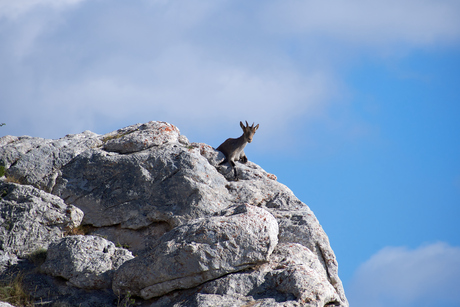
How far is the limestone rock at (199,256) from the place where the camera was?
37.2 ft

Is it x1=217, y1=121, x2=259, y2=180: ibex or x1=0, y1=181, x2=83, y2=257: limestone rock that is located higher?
x1=217, y1=121, x2=259, y2=180: ibex

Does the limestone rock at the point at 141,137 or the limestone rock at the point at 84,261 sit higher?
the limestone rock at the point at 141,137

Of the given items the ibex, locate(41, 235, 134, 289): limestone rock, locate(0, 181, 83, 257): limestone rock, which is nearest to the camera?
locate(41, 235, 134, 289): limestone rock

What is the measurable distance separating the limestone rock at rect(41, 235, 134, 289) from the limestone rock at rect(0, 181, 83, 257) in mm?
1121

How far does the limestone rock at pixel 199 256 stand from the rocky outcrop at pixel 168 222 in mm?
27

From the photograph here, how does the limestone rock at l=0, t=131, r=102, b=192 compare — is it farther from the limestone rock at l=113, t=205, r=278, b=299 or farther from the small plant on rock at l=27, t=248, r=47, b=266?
the limestone rock at l=113, t=205, r=278, b=299

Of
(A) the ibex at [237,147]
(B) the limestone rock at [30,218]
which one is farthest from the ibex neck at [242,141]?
(B) the limestone rock at [30,218]

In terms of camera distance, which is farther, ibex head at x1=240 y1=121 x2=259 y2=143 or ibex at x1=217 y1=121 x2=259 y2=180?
ibex head at x1=240 y1=121 x2=259 y2=143

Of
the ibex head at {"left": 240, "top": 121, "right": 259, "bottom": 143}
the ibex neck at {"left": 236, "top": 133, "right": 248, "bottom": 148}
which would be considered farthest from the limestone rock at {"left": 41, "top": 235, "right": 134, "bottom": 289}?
the ibex head at {"left": 240, "top": 121, "right": 259, "bottom": 143}

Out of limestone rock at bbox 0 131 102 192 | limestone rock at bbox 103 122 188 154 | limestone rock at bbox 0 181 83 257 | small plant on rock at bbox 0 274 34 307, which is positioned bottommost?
small plant on rock at bbox 0 274 34 307

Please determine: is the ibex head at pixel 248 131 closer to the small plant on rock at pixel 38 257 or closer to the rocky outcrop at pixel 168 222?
the rocky outcrop at pixel 168 222

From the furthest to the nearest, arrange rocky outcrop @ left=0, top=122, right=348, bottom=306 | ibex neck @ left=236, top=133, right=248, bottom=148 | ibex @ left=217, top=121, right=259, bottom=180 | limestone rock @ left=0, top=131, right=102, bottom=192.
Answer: ibex neck @ left=236, top=133, right=248, bottom=148, ibex @ left=217, top=121, right=259, bottom=180, limestone rock @ left=0, top=131, right=102, bottom=192, rocky outcrop @ left=0, top=122, right=348, bottom=306

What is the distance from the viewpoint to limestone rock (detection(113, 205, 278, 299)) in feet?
37.2

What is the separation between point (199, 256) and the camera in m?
11.3
